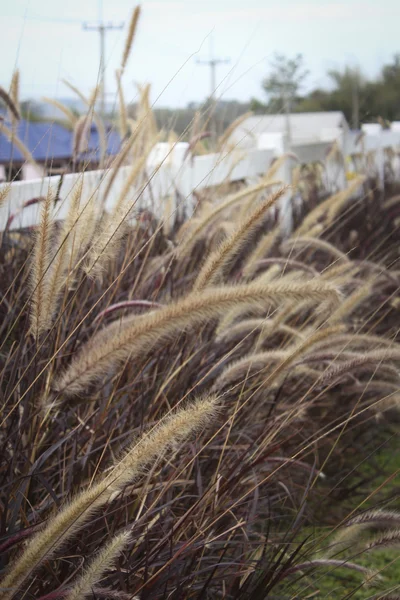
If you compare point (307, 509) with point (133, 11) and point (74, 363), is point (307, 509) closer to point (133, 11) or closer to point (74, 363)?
point (74, 363)

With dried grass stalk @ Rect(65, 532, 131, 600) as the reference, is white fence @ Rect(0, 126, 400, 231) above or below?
above

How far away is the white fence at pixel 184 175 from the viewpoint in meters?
3.05

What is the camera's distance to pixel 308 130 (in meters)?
12.8

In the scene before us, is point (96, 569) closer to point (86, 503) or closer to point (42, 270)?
point (86, 503)

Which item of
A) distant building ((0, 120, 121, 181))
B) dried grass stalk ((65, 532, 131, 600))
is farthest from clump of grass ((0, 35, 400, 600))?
distant building ((0, 120, 121, 181))

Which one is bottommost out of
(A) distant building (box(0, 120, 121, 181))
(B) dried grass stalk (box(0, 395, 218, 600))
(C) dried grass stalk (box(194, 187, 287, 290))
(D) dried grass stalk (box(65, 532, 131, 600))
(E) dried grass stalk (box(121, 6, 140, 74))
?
(D) dried grass stalk (box(65, 532, 131, 600))

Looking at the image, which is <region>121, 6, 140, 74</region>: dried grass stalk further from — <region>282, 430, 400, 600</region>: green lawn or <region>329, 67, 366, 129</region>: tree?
<region>329, 67, 366, 129</region>: tree

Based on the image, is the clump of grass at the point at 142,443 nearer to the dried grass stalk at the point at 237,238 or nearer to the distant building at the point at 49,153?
the dried grass stalk at the point at 237,238

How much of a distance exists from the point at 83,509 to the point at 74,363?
51cm

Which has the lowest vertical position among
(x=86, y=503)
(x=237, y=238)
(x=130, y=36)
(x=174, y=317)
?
(x=86, y=503)

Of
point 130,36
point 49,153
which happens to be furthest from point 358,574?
point 49,153

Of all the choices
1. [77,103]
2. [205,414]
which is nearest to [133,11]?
[77,103]

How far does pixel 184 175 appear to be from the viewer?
4656 mm

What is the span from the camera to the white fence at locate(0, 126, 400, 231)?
305cm
